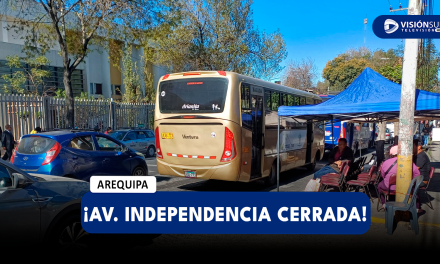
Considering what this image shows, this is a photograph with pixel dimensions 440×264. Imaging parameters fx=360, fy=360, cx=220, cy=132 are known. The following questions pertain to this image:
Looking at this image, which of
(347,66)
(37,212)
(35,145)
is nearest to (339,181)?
(37,212)

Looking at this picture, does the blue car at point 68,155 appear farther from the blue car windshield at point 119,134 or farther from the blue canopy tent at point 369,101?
the blue car windshield at point 119,134

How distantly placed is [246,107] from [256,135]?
3.02 feet

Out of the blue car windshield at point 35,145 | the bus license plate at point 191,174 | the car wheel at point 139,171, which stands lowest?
the car wheel at point 139,171

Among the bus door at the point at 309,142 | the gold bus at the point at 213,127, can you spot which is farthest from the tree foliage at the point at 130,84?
the gold bus at the point at 213,127

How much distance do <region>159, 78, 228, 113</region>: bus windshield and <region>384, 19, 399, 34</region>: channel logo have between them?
359cm

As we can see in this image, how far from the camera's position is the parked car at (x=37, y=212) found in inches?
147

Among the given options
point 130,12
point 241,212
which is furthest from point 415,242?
point 130,12

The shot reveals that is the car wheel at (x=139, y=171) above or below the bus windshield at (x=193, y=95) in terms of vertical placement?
below

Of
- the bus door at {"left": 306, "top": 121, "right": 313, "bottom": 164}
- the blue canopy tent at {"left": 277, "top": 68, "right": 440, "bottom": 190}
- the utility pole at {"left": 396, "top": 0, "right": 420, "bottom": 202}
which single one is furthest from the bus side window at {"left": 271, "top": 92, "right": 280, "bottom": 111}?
the utility pole at {"left": 396, "top": 0, "right": 420, "bottom": 202}

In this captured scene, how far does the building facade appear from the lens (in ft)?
88.5

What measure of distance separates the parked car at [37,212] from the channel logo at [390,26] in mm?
6089

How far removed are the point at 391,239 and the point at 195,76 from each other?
5.61 metres

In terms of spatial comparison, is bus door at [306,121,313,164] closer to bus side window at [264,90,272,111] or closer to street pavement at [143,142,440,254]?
bus side window at [264,90,272,111]

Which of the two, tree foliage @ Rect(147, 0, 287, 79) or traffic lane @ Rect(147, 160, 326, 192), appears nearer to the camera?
traffic lane @ Rect(147, 160, 326, 192)
